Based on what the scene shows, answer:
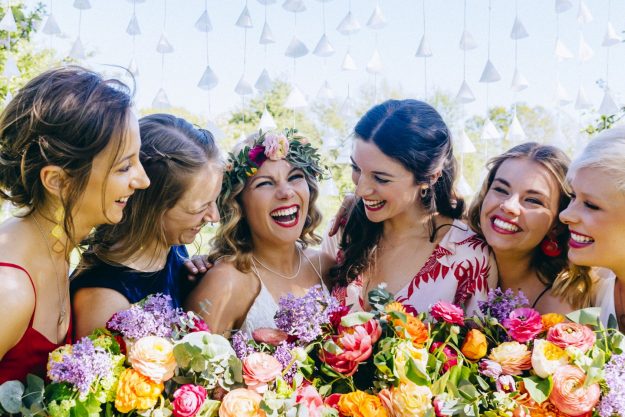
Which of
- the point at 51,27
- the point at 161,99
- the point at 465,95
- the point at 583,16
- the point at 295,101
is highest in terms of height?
the point at 583,16

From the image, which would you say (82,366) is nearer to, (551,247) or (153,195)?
(153,195)

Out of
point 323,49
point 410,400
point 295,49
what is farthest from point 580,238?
point 323,49

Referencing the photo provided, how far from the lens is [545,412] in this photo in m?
2.20

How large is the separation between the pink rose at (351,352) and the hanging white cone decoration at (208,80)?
6389 millimetres

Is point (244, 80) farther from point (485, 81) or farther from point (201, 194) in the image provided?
point (201, 194)

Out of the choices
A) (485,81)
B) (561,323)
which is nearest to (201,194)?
(561,323)

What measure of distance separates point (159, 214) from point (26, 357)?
93 centimetres

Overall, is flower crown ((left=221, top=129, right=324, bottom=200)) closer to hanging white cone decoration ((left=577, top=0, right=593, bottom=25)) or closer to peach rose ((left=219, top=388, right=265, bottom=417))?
peach rose ((left=219, top=388, right=265, bottom=417))

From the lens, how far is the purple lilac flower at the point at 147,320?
7.10 feet

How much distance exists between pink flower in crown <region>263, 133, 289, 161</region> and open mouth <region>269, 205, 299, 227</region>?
0.91 feet

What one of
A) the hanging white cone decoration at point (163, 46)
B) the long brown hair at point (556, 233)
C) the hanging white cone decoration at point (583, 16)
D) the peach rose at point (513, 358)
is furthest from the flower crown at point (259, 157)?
the hanging white cone decoration at point (583, 16)

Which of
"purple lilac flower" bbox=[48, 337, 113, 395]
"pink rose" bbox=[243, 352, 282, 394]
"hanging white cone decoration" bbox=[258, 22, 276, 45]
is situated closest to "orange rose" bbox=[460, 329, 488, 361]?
"pink rose" bbox=[243, 352, 282, 394]

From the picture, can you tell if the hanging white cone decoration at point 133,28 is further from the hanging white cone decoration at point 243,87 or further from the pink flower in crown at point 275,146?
the pink flower in crown at point 275,146

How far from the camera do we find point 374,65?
28.5 ft
